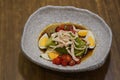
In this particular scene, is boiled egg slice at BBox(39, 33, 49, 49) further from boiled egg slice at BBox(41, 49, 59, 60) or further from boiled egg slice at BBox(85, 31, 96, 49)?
boiled egg slice at BBox(85, 31, 96, 49)

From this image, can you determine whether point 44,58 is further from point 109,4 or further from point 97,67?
point 109,4

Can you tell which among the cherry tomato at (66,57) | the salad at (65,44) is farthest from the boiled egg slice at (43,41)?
the cherry tomato at (66,57)

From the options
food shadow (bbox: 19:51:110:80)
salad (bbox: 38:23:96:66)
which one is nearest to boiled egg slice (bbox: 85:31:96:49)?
salad (bbox: 38:23:96:66)

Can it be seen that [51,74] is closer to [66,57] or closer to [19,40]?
[66,57]

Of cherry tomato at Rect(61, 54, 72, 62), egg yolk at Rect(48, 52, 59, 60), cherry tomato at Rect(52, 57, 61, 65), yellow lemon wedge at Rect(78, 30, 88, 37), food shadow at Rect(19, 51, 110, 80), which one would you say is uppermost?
yellow lemon wedge at Rect(78, 30, 88, 37)

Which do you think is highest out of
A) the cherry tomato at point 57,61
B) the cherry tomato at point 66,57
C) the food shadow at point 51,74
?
the cherry tomato at point 66,57

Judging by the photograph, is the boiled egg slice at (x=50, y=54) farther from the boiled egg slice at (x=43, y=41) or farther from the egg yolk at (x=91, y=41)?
the egg yolk at (x=91, y=41)

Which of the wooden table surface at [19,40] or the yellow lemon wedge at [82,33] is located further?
the yellow lemon wedge at [82,33]

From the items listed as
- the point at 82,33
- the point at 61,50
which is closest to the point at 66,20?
the point at 82,33
